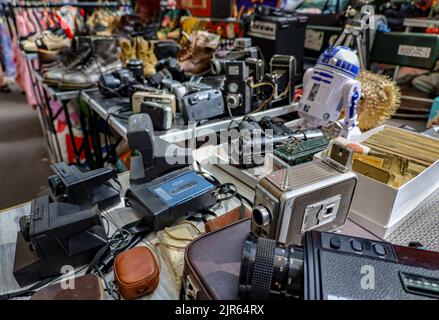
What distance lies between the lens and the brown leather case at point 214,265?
47cm

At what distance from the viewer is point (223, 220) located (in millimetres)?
662

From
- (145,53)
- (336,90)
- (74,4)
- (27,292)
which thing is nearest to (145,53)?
(145,53)

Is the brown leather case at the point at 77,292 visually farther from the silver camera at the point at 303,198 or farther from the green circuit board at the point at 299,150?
the green circuit board at the point at 299,150

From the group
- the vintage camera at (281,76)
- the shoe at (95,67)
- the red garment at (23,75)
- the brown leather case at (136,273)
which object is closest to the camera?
A: the brown leather case at (136,273)

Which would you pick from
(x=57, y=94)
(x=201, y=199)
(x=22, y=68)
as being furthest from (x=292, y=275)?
(x=22, y=68)

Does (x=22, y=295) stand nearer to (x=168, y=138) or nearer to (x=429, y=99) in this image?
(x=168, y=138)

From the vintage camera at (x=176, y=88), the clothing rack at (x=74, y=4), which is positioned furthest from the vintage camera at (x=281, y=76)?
the clothing rack at (x=74, y=4)

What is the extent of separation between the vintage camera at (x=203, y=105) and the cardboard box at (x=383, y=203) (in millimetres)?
569

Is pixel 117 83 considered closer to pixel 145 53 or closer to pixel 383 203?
pixel 145 53

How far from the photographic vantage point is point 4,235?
67 centimetres

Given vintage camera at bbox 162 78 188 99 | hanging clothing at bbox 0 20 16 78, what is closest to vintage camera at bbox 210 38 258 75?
vintage camera at bbox 162 78 188 99

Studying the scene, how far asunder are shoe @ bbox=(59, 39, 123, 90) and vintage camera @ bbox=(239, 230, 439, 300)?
1243 millimetres

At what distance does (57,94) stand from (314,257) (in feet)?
4.34

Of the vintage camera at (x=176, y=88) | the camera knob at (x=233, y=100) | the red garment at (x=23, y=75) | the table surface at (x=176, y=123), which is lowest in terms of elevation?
the red garment at (x=23, y=75)
